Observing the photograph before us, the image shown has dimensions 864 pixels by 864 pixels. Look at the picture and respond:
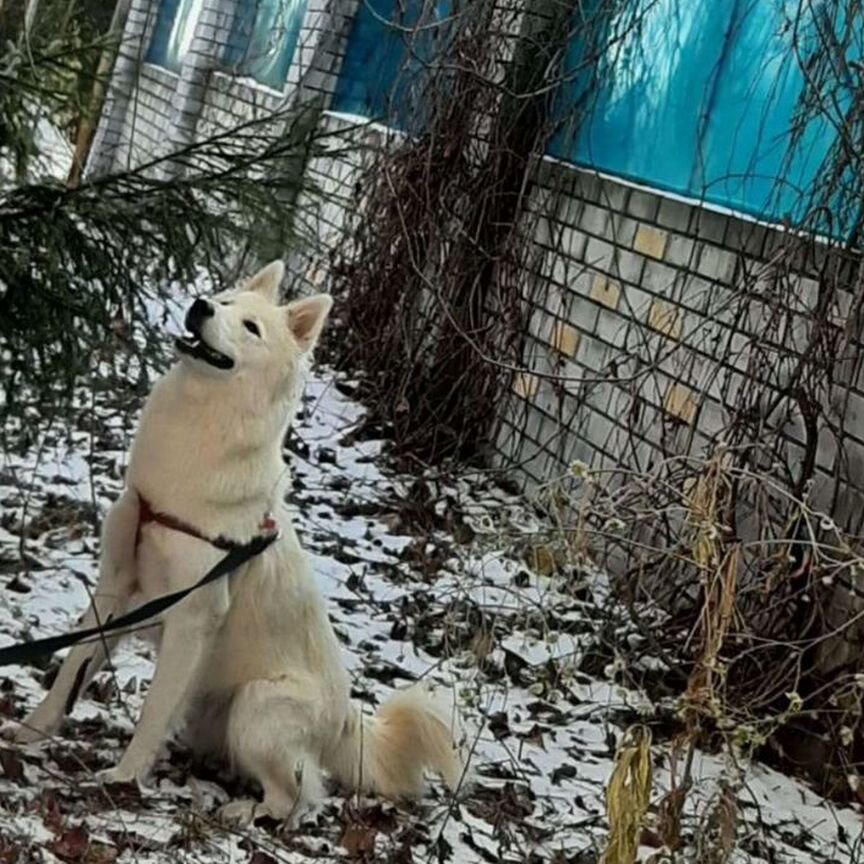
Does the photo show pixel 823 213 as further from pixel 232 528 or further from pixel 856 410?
pixel 232 528

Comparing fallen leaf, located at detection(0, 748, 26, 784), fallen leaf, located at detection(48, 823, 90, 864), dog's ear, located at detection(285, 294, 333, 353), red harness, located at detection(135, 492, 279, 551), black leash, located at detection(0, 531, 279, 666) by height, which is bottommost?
fallen leaf, located at detection(0, 748, 26, 784)

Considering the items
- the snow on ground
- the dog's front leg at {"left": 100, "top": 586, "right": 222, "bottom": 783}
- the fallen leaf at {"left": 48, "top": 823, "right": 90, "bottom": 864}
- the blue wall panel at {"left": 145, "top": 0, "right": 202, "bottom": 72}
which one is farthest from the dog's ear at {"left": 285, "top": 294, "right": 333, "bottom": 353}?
the blue wall panel at {"left": 145, "top": 0, "right": 202, "bottom": 72}

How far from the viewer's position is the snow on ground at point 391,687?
3.42 m

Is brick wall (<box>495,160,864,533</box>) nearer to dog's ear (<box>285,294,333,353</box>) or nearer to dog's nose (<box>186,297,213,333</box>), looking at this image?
dog's ear (<box>285,294,333,353</box>)

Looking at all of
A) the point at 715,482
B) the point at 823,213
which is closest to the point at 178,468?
the point at 715,482

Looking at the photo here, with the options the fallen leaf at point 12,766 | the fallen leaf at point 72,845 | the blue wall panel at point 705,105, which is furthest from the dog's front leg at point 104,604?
the blue wall panel at point 705,105

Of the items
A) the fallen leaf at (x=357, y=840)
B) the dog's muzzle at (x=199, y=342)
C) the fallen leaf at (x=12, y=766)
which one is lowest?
the fallen leaf at (x=12, y=766)

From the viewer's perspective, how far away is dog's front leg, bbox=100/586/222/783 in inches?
140

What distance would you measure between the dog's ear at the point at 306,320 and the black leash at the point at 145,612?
45 centimetres

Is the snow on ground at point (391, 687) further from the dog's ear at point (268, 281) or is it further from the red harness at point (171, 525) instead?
the dog's ear at point (268, 281)

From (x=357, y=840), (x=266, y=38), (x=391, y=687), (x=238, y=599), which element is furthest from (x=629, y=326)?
(x=266, y=38)

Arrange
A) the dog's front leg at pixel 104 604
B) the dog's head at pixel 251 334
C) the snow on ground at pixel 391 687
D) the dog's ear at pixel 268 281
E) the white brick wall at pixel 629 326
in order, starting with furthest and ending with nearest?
the white brick wall at pixel 629 326 → the dog's ear at pixel 268 281 → the dog's front leg at pixel 104 604 → the dog's head at pixel 251 334 → the snow on ground at pixel 391 687

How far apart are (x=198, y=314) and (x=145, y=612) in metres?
0.66

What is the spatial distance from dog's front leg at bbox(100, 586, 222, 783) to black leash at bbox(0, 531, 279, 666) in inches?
2.0
